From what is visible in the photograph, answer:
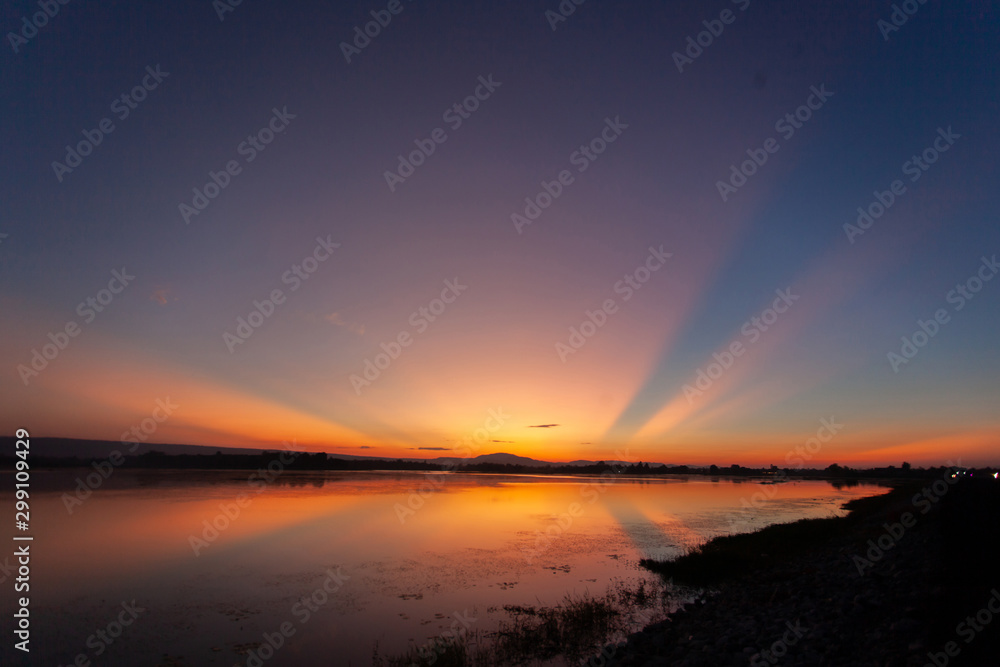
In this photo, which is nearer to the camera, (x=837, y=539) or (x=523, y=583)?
(x=523, y=583)

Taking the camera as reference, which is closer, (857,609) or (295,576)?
(857,609)

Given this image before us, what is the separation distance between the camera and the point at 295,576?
965 inches

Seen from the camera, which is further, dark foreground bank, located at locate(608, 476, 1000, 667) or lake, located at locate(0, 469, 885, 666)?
lake, located at locate(0, 469, 885, 666)

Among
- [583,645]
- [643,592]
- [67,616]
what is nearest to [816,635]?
[583,645]

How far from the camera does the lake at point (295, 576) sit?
1606 cm

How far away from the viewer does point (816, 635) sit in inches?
472

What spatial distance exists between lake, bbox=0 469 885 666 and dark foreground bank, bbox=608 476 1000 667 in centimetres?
385

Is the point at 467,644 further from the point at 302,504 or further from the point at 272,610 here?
the point at 302,504

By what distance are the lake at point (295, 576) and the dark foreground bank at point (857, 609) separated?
3.85 meters

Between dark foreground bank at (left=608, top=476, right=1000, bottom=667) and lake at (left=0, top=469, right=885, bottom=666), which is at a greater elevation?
dark foreground bank at (left=608, top=476, right=1000, bottom=667)

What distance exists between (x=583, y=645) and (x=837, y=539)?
24.6 meters

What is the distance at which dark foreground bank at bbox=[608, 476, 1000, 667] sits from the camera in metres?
10.1

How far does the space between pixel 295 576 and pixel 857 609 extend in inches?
886

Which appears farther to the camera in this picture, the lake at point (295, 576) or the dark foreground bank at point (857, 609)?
the lake at point (295, 576)
